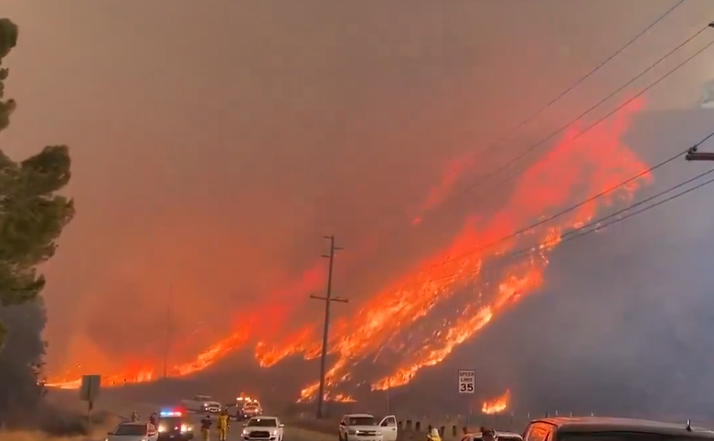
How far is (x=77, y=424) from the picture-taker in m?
52.0

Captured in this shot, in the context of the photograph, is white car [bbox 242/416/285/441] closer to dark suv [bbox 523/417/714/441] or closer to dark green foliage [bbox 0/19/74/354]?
dark green foliage [bbox 0/19/74/354]

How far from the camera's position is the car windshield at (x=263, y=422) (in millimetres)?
40281

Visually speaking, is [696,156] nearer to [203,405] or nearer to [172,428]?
[172,428]

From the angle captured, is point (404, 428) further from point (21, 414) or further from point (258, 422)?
point (21, 414)

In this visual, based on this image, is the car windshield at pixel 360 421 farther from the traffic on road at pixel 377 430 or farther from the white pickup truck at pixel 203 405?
the white pickup truck at pixel 203 405

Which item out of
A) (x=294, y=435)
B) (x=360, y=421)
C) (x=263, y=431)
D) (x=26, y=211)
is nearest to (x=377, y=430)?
(x=360, y=421)

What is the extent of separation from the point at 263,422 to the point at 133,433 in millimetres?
8055

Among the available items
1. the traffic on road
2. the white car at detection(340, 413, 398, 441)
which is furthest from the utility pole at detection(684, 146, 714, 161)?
the white car at detection(340, 413, 398, 441)

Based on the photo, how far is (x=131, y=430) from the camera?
3509cm

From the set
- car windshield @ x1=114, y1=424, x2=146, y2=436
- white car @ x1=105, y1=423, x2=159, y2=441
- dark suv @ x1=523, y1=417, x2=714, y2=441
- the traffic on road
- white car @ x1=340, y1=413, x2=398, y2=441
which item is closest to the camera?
dark suv @ x1=523, y1=417, x2=714, y2=441

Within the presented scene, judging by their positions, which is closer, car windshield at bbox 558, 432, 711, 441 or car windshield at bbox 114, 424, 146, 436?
car windshield at bbox 558, 432, 711, 441

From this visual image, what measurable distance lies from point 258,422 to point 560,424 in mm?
35283

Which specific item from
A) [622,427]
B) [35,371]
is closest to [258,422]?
[35,371]

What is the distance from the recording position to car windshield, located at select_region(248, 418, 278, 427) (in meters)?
40.3
